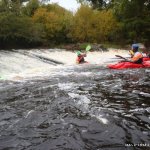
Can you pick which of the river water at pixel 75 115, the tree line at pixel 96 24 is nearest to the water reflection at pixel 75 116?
the river water at pixel 75 115

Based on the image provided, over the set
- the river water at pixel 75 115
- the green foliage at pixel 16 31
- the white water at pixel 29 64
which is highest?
the green foliage at pixel 16 31

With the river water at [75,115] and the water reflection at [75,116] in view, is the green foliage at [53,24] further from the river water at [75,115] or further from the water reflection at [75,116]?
the water reflection at [75,116]

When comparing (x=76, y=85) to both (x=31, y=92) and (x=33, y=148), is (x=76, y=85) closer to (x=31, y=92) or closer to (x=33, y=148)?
(x=31, y=92)

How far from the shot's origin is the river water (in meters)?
5.43

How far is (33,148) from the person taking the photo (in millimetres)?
5238

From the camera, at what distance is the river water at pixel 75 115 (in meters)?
5.43

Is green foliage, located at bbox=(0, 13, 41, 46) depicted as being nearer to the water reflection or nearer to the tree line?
the tree line

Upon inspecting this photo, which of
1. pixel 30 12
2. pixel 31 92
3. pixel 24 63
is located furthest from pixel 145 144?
pixel 30 12

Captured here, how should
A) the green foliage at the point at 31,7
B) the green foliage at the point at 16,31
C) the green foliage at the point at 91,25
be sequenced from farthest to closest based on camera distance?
the green foliage at the point at 31,7 → the green foliage at the point at 91,25 → the green foliage at the point at 16,31

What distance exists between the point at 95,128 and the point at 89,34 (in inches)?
1145

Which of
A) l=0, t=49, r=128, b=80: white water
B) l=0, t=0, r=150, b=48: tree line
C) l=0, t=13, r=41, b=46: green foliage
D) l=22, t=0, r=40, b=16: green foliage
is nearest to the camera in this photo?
l=0, t=49, r=128, b=80: white water

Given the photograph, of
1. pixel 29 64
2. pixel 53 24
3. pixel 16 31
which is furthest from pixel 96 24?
pixel 29 64

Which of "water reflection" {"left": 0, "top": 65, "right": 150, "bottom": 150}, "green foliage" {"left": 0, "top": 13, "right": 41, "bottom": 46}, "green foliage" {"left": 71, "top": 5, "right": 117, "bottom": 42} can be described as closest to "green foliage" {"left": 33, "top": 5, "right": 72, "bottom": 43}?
"green foliage" {"left": 71, "top": 5, "right": 117, "bottom": 42}

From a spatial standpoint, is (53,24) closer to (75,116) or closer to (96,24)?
(96,24)
